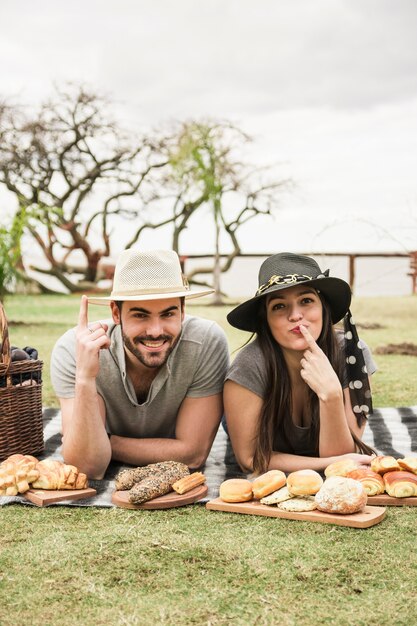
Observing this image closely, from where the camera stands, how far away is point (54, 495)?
9.54 ft

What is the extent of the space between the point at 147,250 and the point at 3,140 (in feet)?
56.0

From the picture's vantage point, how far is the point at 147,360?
10.0 feet

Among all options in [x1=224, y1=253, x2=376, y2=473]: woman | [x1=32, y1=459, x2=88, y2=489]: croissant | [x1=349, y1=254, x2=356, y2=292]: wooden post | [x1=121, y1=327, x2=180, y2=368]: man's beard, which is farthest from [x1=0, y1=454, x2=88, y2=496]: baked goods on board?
[x1=349, y1=254, x2=356, y2=292]: wooden post

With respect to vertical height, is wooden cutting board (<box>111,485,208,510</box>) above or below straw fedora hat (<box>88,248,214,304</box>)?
below

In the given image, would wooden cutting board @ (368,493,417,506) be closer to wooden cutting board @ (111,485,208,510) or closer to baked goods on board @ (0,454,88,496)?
wooden cutting board @ (111,485,208,510)

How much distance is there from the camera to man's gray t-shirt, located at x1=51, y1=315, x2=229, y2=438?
325cm

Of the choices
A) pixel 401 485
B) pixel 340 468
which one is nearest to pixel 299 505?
pixel 340 468

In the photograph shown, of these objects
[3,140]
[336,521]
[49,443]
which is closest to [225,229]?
[3,140]

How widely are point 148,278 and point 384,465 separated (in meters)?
1.23

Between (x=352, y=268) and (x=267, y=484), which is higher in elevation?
(x=352, y=268)

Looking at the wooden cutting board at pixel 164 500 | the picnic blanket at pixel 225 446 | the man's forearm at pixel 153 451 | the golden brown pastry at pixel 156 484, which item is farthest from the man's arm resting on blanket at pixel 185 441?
the wooden cutting board at pixel 164 500

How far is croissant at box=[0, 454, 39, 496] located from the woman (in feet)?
2.85

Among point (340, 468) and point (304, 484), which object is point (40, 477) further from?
point (340, 468)

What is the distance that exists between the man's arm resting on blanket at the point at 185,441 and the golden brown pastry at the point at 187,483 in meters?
0.27
